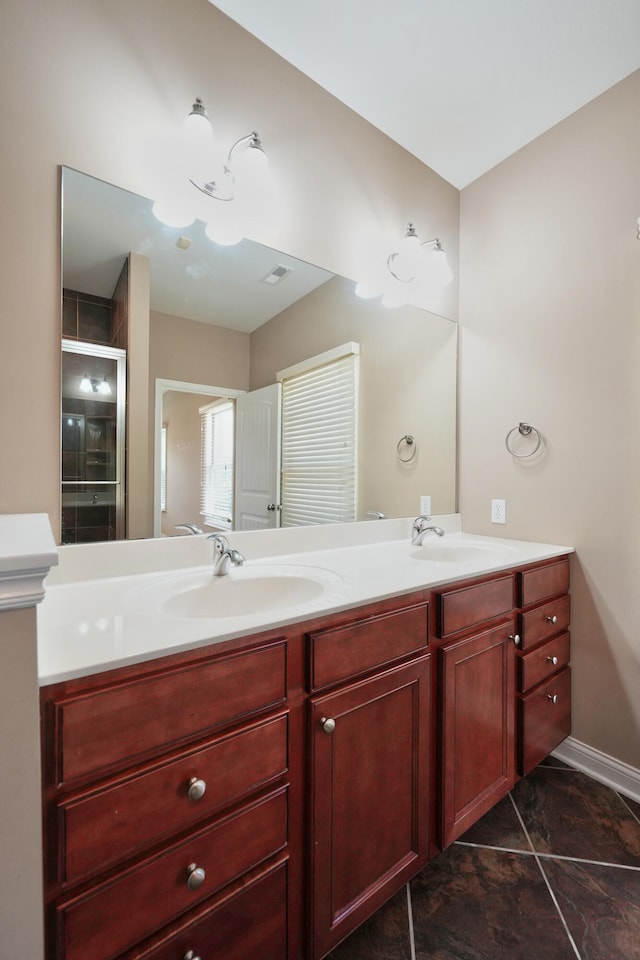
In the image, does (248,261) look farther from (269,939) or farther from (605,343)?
(269,939)

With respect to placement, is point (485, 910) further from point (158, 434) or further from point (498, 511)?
point (158, 434)

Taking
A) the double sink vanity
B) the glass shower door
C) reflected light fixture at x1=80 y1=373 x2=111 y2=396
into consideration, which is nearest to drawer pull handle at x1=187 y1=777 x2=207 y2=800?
the double sink vanity

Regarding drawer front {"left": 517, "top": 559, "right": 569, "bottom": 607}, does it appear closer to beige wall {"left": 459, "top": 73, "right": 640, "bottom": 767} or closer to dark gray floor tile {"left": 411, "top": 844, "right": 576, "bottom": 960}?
beige wall {"left": 459, "top": 73, "right": 640, "bottom": 767}

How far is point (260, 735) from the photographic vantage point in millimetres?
827

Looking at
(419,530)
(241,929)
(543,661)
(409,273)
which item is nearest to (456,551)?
(419,530)

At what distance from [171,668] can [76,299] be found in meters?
0.99

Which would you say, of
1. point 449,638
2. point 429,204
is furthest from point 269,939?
point 429,204

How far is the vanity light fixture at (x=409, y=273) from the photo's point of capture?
1.82 meters

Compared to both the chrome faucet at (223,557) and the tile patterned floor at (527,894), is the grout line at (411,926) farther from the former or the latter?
the chrome faucet at (223,557)

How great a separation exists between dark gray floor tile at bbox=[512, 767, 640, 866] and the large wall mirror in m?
1.16

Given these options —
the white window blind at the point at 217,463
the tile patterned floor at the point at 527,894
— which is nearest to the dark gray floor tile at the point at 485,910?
the tile patterned floor at the point at 527,894

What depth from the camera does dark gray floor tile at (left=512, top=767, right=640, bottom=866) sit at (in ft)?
4.30

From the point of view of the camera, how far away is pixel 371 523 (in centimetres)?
179

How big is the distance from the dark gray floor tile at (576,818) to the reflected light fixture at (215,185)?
2206 millimetres
